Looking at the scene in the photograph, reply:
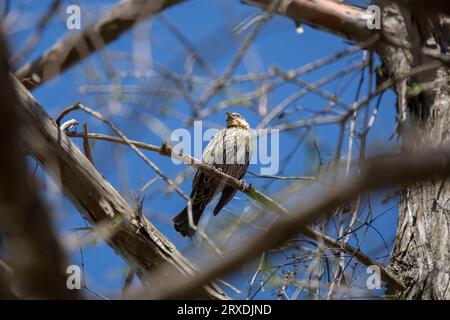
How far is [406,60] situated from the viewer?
4945 mm

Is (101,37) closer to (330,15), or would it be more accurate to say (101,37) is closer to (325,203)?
(330,15)

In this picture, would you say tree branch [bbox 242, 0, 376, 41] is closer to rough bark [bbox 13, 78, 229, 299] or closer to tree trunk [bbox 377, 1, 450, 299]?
tree trunk [bbox 377, 1, 450, 299]

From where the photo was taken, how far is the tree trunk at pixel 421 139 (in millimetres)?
4055

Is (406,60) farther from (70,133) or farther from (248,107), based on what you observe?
(70,133)

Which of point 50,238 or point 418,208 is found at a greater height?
point 418,208

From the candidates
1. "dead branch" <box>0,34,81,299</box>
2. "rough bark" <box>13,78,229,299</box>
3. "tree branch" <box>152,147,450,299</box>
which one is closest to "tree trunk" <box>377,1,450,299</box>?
"rough bark" <box>13,78,229,299</box>

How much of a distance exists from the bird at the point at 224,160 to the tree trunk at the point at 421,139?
212 cm

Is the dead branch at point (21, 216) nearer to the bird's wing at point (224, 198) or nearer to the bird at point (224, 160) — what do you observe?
the bird at point (224, 160)

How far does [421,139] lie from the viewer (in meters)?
4.54

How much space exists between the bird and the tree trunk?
6.95 ft

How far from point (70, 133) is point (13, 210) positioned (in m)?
2.82

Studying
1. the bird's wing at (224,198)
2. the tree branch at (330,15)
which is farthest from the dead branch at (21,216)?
the bird's wing at (224,198)
